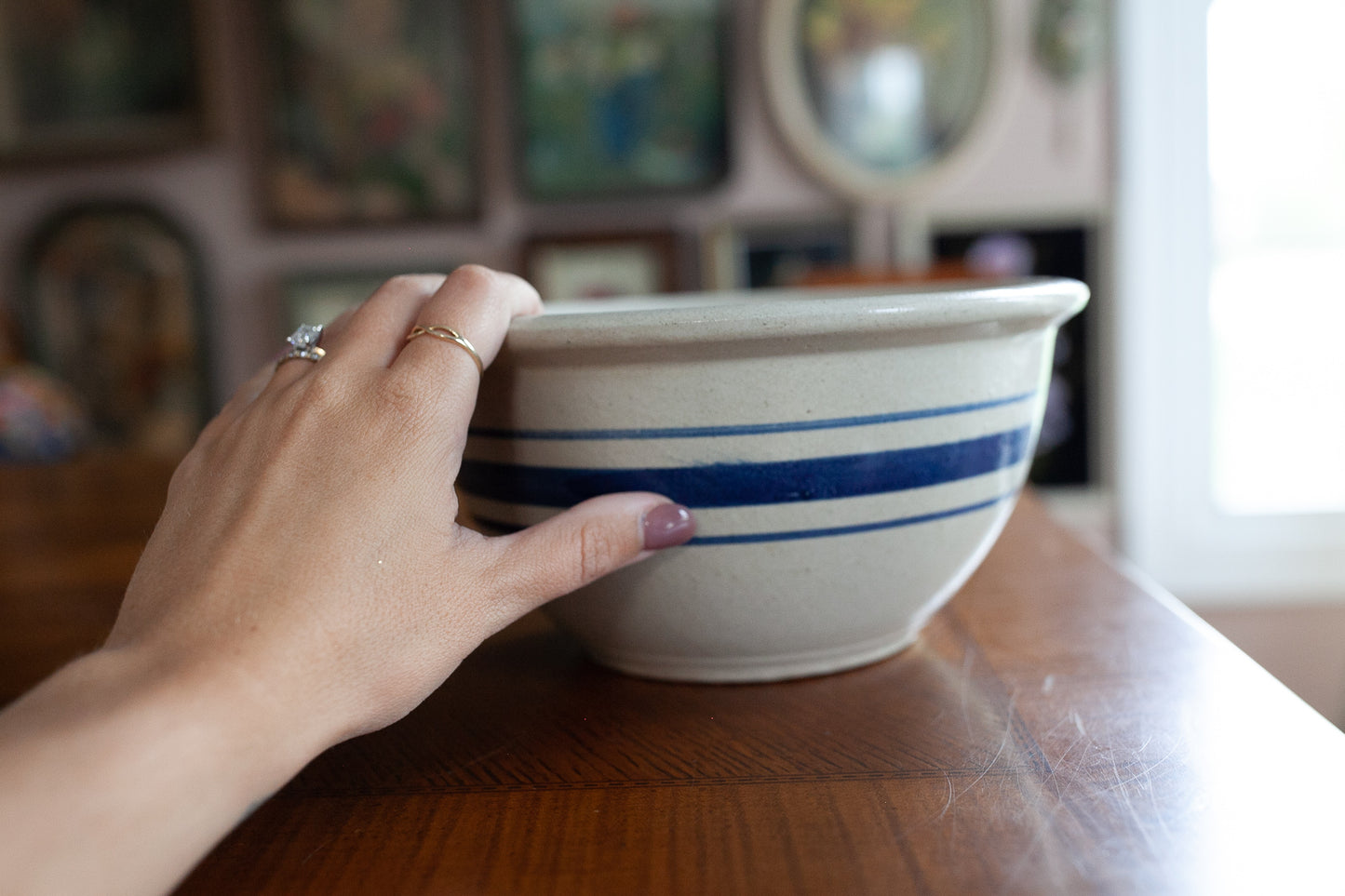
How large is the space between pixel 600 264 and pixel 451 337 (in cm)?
195

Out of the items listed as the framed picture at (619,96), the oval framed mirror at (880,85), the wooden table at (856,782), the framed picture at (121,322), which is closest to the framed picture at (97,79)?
the framed picture at (121,322)

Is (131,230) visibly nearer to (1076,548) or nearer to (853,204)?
(853,204)

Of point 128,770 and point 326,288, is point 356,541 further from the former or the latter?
point 326,288

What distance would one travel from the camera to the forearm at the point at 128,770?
0.29m

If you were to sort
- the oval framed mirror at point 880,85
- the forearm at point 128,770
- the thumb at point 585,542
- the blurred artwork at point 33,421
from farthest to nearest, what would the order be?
the oval framed mirror at point 880,85 → the blurred artwork at point 33,421 → the thumb at point 585,542 → the forearm at point 128,770

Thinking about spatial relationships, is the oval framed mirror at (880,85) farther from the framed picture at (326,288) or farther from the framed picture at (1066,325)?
the framed picture at (326,288)

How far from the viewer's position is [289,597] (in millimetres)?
353

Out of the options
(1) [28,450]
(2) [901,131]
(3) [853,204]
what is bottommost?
(1) [28,450]

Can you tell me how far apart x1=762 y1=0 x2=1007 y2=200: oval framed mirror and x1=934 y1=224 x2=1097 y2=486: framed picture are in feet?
0.61

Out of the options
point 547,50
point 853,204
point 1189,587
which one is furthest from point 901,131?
point 1189,587

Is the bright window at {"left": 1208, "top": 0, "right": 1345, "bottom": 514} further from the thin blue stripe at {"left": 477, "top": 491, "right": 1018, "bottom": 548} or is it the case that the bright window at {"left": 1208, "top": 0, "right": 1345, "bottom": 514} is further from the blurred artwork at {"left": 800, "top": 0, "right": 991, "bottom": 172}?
the thin blue stripe at {"left": 477, "top": 491, "right": 1018, "bottom": 548}

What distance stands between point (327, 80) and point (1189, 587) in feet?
7.51

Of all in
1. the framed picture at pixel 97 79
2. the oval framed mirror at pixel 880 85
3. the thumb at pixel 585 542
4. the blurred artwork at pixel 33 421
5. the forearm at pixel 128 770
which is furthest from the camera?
the framed picture at pixel 97 79

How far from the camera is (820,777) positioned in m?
0.37
